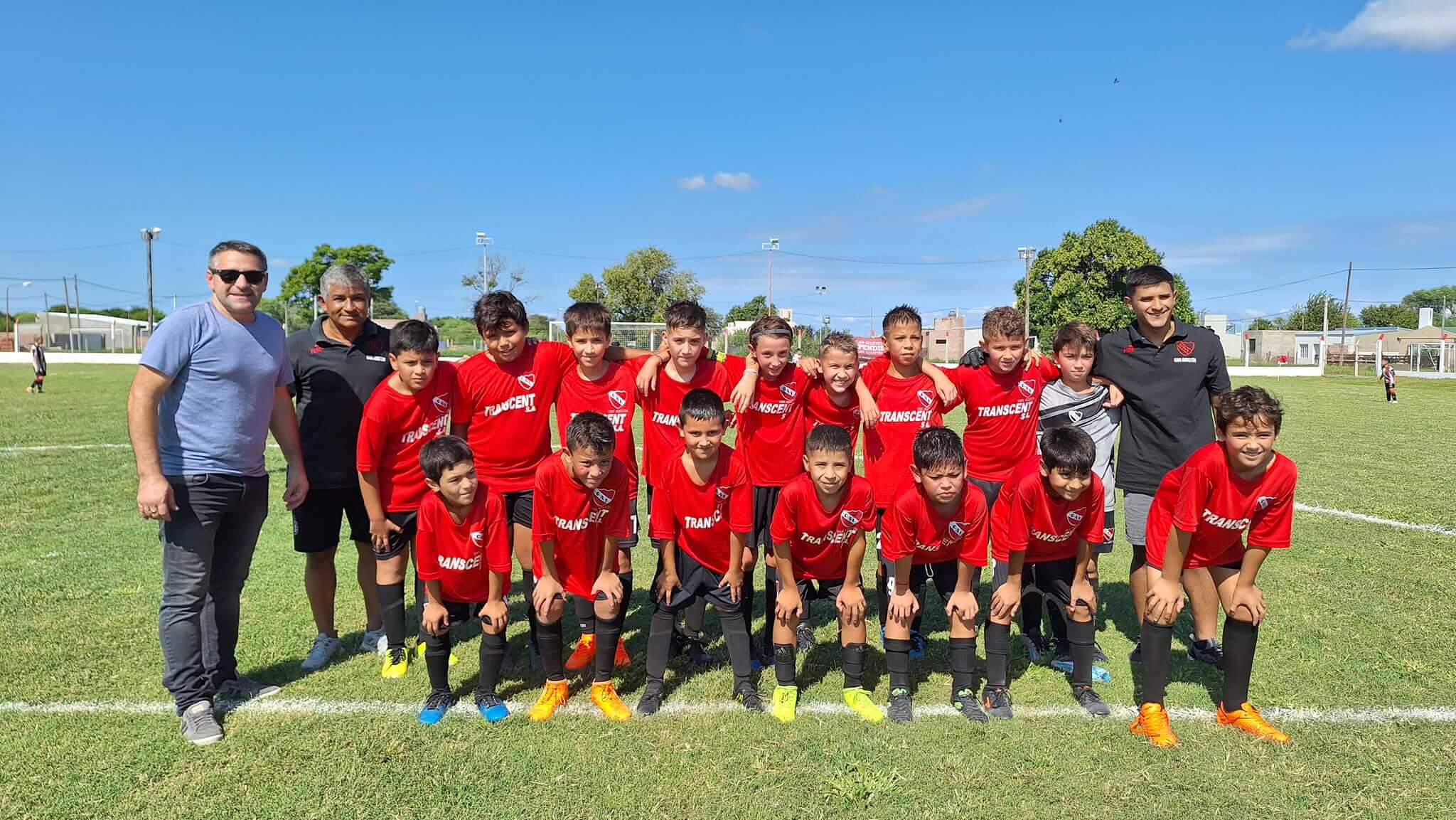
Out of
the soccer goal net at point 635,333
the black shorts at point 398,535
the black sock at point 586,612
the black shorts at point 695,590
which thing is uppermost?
the soccer goal net at point 635,333

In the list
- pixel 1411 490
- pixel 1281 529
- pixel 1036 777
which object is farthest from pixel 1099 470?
pixel 1411 490

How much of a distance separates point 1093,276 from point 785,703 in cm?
4552

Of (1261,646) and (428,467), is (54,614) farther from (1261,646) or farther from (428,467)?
A: (1261,646)

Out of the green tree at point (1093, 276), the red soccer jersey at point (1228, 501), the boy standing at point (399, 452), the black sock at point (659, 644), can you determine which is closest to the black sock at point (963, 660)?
the red soccer jersey at point (1228, 501)

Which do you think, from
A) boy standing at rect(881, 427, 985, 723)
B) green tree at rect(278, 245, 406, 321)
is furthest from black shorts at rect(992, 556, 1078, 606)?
green tree at rect(278, 245, 406, 321)

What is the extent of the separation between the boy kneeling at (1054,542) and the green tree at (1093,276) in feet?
134

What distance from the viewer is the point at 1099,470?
14.3ft

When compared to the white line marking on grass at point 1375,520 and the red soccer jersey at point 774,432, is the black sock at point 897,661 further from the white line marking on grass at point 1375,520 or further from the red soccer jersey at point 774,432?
the white line marking on grass at point 1375,520

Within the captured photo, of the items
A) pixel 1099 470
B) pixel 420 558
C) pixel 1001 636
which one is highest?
pixel 1099 470

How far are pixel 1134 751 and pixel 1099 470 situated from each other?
1566mm

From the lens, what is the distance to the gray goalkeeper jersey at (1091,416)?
4.44 metres

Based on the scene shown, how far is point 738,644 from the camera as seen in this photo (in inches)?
155

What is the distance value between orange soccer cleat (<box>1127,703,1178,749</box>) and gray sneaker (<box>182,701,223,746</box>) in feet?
14.0

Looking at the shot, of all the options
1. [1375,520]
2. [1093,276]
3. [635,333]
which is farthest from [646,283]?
[1375,520]
